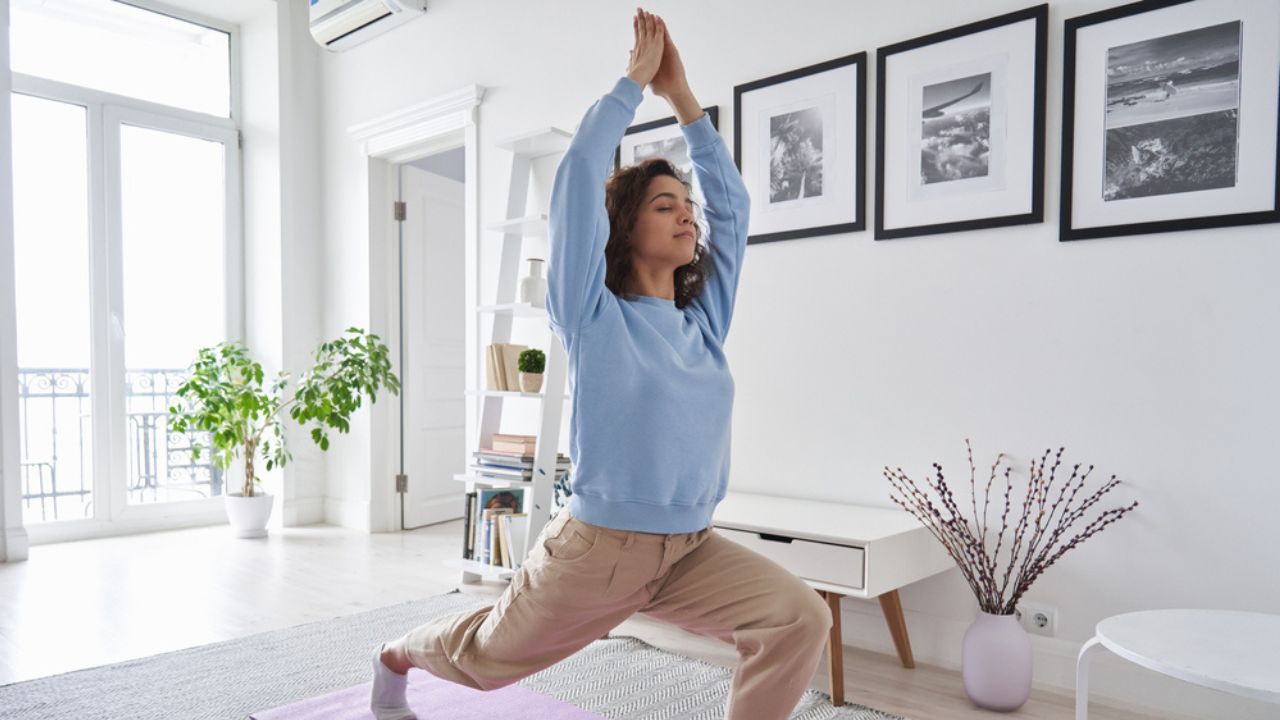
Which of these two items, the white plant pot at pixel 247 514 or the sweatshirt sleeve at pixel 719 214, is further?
the white plant pot at pixel 247 514

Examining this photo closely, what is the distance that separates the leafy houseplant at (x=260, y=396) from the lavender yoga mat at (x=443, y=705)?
2308 millimetres

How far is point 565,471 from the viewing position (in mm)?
3303

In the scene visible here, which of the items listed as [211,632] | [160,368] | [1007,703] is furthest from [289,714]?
[160,368]

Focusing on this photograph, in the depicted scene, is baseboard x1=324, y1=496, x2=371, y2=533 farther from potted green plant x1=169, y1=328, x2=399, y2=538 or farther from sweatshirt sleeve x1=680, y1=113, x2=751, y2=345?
sweatshirt sleeve x1=680, y1=113, x2=751, y2=345

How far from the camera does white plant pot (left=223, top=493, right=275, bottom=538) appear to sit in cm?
445

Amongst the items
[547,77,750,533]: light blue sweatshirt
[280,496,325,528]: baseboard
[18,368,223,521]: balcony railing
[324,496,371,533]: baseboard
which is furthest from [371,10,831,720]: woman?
[18,368,223,521]: balcony railing

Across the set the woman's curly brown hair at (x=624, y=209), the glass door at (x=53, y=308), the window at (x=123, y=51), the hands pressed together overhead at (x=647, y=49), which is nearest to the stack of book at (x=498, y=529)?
the woman's curly brown hair at (x=624, y=209)

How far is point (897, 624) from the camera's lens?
8.14 feet

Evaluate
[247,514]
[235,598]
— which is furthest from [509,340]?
[247,514]

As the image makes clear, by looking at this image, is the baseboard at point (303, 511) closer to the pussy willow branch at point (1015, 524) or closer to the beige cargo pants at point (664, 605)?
the pussy willow branch at point (1015, 524)

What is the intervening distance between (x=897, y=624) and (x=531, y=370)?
1617 mm

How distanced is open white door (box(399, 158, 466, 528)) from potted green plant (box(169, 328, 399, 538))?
27 cm

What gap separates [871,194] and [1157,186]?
0.79 metres

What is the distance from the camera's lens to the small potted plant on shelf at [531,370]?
3.32 metres
